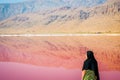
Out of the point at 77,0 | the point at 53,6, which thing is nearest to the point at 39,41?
the point at 53,6

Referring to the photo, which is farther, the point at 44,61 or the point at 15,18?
the point at 15,18

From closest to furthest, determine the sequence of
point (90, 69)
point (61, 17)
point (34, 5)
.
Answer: point (90, 69), point (61, 17), point (34, 5)

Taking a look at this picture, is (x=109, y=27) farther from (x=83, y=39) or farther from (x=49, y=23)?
(x=49, y=23)

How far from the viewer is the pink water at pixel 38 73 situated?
183 inches

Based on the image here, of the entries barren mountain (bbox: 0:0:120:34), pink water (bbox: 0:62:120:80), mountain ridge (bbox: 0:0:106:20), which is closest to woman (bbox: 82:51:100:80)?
pink water (bbox: 0:62:120:80)

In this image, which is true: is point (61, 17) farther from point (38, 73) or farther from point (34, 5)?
point (38, 73)

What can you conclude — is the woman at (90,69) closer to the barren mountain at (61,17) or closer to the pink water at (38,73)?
the pink water at (38,73)

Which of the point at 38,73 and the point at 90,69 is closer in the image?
Answer: the point at 90,69

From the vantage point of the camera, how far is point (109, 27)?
489 cm

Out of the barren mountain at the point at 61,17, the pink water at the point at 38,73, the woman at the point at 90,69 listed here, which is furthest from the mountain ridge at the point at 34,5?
the woman at the point at 90,69

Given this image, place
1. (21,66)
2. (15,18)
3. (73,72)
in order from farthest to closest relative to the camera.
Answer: (15,18) → (21,66) → (73,72)

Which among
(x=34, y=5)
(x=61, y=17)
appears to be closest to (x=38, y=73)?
(x=61, y=17)

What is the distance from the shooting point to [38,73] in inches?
195

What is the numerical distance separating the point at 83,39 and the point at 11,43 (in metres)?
1.49
